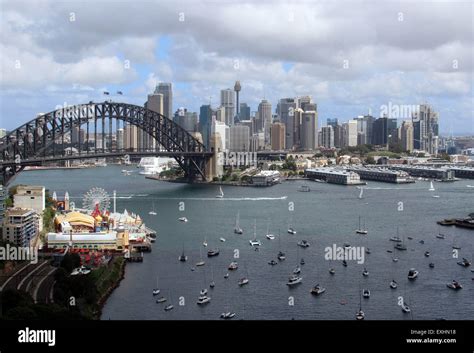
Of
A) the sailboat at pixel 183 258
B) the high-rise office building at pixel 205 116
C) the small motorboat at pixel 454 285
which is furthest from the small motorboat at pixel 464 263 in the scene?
the high-rise office building at pixel 205 116

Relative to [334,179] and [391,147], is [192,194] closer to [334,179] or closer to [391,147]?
[334,179]

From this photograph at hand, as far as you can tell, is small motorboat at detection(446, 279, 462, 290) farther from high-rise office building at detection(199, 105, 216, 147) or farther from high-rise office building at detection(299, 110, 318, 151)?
high-rise office building at detection(199, 105, 216, 147)

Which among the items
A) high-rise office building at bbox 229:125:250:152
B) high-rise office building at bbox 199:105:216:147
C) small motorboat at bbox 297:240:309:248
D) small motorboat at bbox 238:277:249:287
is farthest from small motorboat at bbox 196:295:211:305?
high-rise office building at bbox 199:105:216:147

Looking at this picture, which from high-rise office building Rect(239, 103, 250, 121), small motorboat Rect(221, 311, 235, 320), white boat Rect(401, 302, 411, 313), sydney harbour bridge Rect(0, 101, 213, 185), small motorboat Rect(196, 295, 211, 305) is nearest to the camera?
small motorboat Rect(221, 311, 235, 320)

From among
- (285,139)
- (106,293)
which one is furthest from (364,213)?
(285,139)

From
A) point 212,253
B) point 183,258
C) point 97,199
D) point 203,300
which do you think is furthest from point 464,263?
point 97,199

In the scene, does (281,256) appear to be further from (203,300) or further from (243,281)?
(203,300)

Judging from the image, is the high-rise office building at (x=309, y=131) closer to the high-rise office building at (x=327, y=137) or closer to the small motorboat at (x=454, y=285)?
the high-rise office building at (x=327, y=137)
